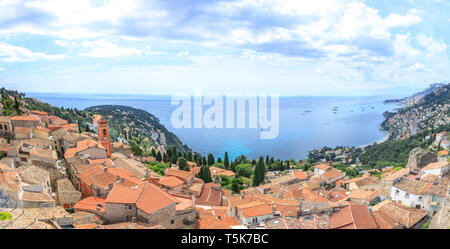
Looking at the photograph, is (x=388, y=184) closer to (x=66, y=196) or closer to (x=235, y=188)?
(x=235, y=188)

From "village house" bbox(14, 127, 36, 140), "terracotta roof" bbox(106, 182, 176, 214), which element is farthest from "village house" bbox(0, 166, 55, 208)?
"village house" bbox(14, 127, 36, 140)

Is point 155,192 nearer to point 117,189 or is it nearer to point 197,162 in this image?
point 117,189

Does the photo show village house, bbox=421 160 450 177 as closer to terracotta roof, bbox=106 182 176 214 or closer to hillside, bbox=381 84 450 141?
terracotta roof, bbox=106 182 176 214

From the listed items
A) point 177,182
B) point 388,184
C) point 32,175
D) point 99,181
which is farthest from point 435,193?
point 32,175

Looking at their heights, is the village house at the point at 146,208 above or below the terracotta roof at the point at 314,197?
above

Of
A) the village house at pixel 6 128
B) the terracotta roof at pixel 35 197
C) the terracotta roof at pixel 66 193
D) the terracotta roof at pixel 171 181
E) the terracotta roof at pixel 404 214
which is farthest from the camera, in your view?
the village house at pixel 6 128

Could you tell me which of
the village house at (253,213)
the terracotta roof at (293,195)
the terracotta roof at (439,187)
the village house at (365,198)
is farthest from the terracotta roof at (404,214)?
the terracotta roof at (293,195)

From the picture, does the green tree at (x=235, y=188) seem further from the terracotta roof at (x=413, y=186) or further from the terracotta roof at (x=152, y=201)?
the terracotta roof at (x=152, y=201)

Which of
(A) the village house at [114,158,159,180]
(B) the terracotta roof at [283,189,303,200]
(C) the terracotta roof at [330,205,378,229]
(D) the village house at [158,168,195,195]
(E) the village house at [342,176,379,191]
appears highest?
(C) the terracotta roof at [330,205,378,229]
